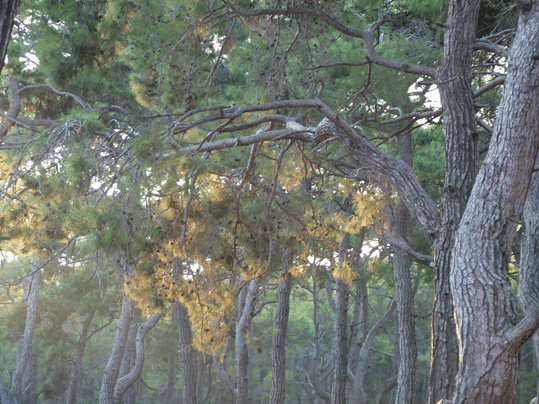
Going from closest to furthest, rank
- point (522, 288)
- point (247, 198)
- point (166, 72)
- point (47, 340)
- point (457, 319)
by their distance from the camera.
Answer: point (457, 319) → point (247, 198) → point (166, 72) → point (522, 288) → point (47, 340)

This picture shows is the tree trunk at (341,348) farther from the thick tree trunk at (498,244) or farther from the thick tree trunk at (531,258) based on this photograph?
the thick tree trunk at (498,244)

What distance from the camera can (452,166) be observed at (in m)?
4.04

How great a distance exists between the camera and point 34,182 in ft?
12.7

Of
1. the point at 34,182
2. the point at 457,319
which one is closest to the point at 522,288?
the point at 457,319

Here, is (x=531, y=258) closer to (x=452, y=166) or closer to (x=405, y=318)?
(x=452, y=166)

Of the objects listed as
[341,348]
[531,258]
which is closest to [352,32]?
[531,258]

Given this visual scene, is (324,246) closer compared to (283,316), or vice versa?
(324,246)

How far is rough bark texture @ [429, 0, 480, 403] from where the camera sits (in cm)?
372

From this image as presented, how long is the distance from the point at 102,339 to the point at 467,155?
30.5 meters

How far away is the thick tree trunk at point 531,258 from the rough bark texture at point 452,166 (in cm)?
207

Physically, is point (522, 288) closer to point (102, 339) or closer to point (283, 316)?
point (283, 316)

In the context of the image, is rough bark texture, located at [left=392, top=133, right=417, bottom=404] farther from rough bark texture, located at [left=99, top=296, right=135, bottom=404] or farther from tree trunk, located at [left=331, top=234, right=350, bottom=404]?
rough bark texture, located at [left=99, top=296, right=135, bottom=404]

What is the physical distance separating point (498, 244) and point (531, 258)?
9.30 ft

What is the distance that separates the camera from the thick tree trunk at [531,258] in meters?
5.68
